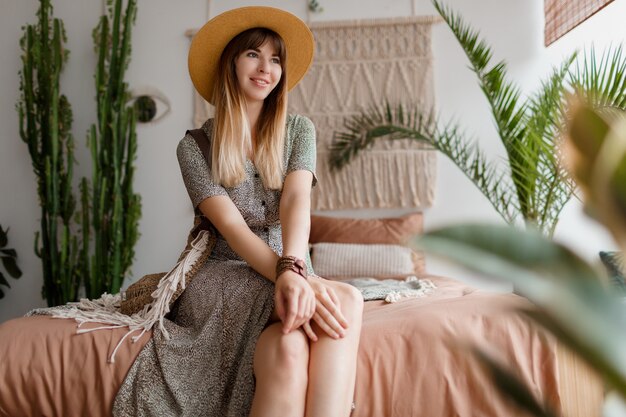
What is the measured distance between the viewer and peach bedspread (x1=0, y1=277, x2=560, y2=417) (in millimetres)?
1493

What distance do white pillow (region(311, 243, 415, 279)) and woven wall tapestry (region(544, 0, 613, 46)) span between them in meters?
1.40

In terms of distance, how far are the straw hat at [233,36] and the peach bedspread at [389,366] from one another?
948mm

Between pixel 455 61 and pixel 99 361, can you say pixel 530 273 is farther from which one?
pixel 455 61

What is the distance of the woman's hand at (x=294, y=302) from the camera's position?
1318mm

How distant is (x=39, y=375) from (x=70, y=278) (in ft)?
7.08

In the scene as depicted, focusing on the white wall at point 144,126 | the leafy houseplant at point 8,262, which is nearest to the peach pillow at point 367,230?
the white wall at point 144,126

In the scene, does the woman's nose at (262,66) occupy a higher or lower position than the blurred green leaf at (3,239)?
higher

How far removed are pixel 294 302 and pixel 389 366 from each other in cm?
37

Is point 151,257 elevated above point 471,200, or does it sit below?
below

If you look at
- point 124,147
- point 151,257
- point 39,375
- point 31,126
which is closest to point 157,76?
point 124,147

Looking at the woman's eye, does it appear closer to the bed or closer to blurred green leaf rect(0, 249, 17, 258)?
blurred green leaf rect(0, 249, 17, 258)

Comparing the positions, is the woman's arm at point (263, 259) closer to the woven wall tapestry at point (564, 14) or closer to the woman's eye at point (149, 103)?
the woven wall tapestry at point (564, 14)

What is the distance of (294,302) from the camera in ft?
4.31

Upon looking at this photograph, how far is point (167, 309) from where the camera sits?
5.35 feet
